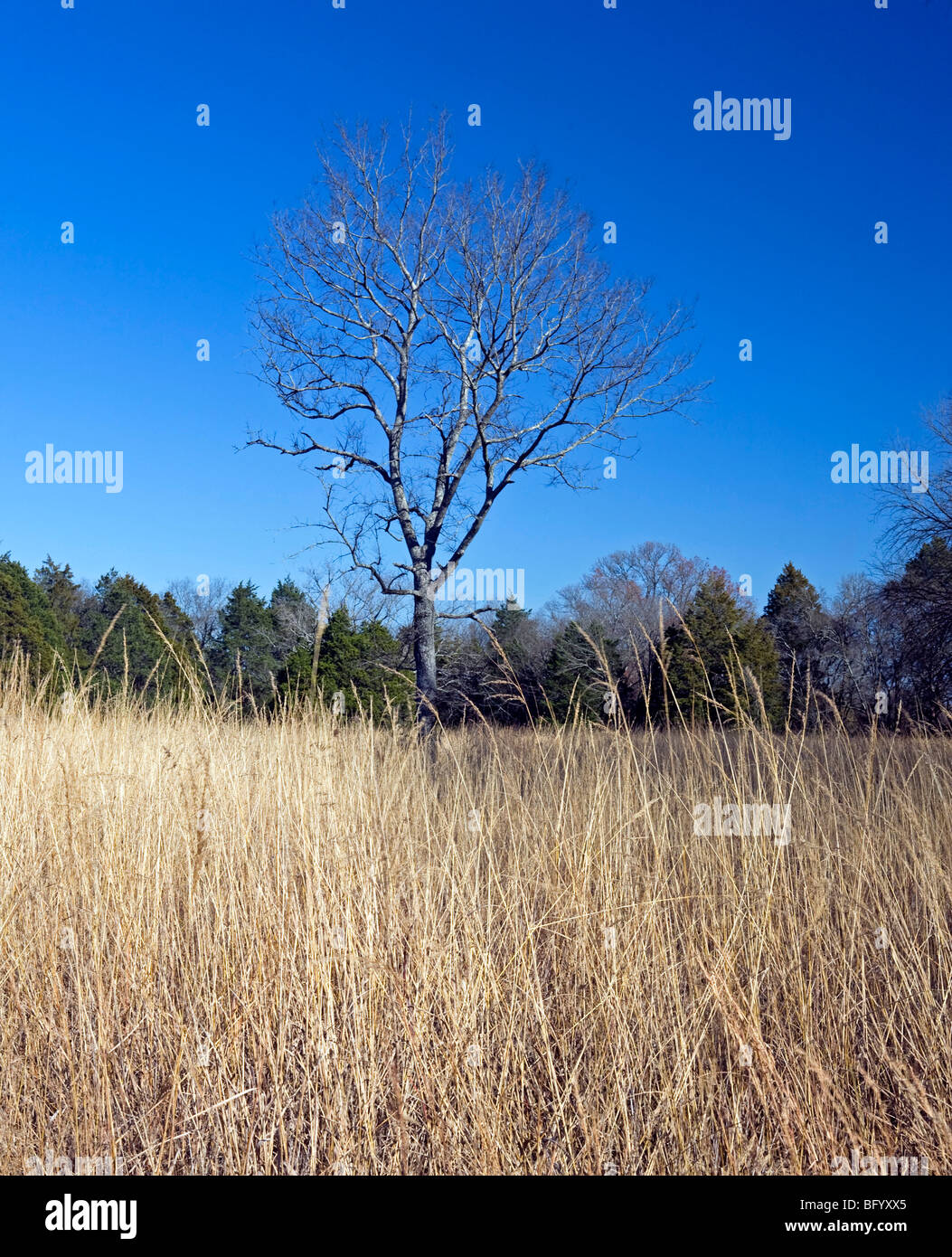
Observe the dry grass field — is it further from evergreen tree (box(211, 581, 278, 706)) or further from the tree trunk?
evergreen tree (box(211, 581, 278, 706))

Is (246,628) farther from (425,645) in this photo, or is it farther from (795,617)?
(795,617)

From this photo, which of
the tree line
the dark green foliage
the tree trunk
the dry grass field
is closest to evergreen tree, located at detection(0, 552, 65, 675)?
the tree line

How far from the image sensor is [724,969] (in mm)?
2422

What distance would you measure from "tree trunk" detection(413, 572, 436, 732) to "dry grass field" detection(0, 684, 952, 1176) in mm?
9015

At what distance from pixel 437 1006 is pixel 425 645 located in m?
10.6

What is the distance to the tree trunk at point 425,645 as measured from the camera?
506 inches

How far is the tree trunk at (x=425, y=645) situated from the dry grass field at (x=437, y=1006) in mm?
9015

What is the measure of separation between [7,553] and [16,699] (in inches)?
514

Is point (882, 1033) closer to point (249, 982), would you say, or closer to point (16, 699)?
point (249, 982)

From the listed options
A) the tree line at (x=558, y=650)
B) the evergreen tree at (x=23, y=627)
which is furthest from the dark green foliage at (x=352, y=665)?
the evergreen tree at (x=23, y=627)

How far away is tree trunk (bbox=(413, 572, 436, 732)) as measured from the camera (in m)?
12.9

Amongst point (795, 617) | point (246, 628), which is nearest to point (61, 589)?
point (246, 628)
